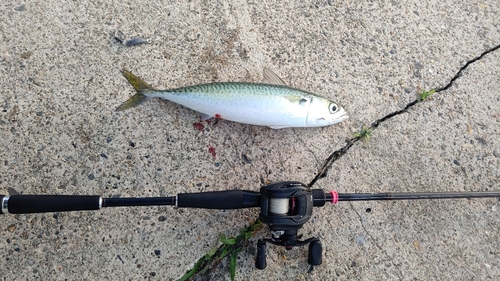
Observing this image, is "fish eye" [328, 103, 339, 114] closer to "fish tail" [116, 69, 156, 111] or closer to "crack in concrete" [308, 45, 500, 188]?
"crack in concrete" [308, 45, 500, 188]

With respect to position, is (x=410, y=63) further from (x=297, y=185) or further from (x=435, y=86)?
(x=297, y=185)

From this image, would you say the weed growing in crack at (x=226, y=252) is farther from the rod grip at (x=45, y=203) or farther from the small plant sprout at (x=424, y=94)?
the small plant sprout at (x=424, y=94)

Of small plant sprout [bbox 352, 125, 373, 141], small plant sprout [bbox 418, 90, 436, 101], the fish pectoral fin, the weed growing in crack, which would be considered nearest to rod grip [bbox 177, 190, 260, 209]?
the weed growing in crack

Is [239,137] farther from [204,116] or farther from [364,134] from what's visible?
[364,134]

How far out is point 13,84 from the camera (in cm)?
246

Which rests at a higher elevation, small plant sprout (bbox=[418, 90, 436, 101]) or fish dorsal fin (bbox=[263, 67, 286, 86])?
fish dorsal fin (bbox=[263, 67, 286, 86])

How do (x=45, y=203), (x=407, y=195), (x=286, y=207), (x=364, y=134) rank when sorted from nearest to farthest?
(x=45, y=203)
(x=286, y=207)
(x=407, y=195)
(x=364, y=134)

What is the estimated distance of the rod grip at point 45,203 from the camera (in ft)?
6.28

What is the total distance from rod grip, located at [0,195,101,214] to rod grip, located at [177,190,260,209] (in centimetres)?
45

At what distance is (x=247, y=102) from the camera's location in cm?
240

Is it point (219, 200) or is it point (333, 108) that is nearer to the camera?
point (219, 200)

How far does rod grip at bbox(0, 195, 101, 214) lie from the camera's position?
1914 millimetres

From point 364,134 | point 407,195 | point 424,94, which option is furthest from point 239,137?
point 424,94

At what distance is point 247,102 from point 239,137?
0.30 metres
